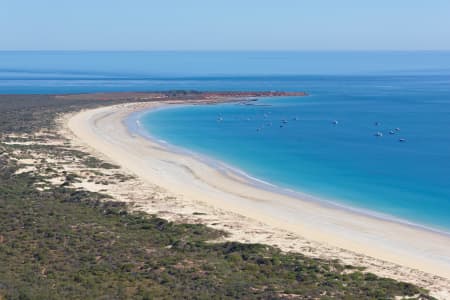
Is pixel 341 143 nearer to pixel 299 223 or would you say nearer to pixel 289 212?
pixel 289 212

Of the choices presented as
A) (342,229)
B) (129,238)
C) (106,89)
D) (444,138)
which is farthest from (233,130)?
(106,89)

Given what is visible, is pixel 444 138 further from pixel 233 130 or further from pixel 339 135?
pixel 233 130

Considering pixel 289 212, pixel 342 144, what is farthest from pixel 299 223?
pixel 342 144

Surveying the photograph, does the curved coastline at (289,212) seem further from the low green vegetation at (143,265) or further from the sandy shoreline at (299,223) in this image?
the low green vegetation at (143,265)

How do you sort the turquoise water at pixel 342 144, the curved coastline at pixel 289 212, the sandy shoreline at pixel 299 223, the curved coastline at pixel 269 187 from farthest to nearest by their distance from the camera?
the turquoise water at pixel 342 144 < the curved coastline at pixel 269 187 < the curved coastline at pixel 289 212 < the sandy shoreline at pixel 299 223

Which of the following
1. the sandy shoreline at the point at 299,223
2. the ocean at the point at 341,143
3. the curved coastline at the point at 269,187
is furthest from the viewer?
the ocean at the point at 341,143

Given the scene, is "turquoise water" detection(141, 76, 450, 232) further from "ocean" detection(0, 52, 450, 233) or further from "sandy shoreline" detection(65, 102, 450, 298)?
"sandy shoreline" detection(65, 102, 450, 298)

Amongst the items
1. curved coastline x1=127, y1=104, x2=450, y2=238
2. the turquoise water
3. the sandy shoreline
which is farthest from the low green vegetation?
the turquoise water

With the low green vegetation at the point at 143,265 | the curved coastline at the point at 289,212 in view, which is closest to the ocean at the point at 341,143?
the curved coastline at the point at 289,212
